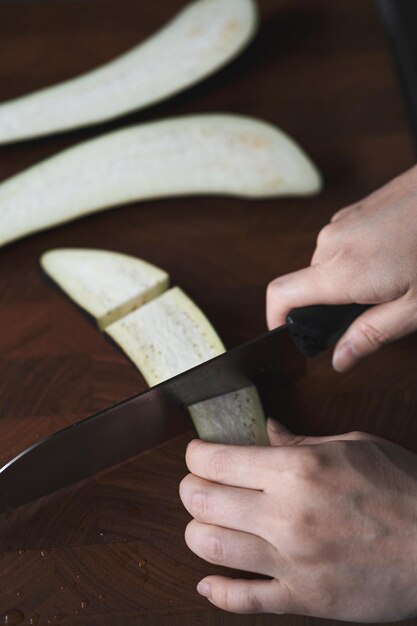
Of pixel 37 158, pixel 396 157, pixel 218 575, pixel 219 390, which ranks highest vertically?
pixel 37 158

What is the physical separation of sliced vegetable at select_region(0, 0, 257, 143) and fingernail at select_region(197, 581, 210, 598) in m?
0.93

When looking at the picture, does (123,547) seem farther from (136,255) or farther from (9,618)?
(136,255)

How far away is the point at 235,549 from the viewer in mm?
1023

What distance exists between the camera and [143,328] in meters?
1.33

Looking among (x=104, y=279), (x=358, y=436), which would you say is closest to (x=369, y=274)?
(x=358, y=436)

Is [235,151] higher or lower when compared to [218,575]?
higher

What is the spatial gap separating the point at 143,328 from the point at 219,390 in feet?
0.62

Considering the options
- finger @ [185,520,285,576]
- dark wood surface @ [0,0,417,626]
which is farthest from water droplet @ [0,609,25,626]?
finger @ [185,520,285,576]

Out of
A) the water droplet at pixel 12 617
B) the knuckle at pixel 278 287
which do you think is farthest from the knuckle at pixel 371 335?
the water droplet at pixel 12 617

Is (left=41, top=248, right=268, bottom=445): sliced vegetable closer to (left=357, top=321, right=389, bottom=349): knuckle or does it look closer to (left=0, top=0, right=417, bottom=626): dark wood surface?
(left=0, top=0, right=417, bottom=626): dark wood surface

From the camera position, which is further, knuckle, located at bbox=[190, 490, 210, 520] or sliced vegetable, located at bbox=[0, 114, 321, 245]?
sliced vegetable, located at bbox=[0, 114, 321, 245]

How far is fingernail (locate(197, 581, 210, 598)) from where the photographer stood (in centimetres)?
107

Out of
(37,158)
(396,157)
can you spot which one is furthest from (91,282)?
(396,157)

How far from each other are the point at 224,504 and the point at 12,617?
323mm
